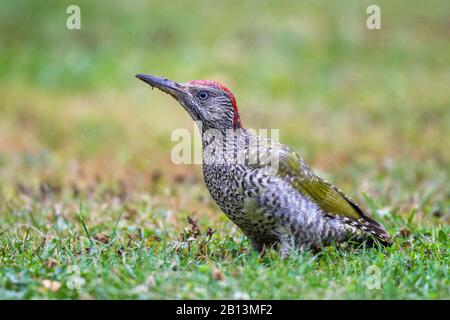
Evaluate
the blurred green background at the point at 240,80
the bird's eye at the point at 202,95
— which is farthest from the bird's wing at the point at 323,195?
the blurred green background at the point at 240,80

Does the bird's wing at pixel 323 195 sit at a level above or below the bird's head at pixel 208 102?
below

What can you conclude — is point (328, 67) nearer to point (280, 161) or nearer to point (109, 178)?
point (109, 178)

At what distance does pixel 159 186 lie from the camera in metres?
8.52

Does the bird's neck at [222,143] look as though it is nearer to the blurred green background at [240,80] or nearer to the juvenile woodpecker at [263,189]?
the juvenile woodpecker at [263,189]

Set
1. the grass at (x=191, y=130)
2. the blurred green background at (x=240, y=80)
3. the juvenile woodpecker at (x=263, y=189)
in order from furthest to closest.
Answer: the blurred green background at (x=240, y=80) → the juvenile woodpecker at (x=263, y=189) → the grass at (x=191, y=130)

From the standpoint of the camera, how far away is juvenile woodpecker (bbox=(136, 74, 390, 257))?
16.9ft

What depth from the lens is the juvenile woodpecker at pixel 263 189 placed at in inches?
203

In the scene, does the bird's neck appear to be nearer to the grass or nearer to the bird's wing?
the bird's wing

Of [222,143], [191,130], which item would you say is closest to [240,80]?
[191,130]

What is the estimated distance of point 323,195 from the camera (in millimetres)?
5598

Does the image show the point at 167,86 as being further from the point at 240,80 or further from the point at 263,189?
the point at 240,80

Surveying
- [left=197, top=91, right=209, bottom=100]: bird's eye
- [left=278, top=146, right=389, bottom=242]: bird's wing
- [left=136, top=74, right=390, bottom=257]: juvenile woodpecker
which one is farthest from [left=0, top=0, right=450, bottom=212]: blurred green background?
[left=197, top=91, right=209, bottom=100]: bird's eye

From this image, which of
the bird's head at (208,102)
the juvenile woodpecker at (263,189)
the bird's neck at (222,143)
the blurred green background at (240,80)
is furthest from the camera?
the blurred green background at (240,80)

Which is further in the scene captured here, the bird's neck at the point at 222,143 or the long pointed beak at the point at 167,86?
the long pointed beak at the point at 167,86
